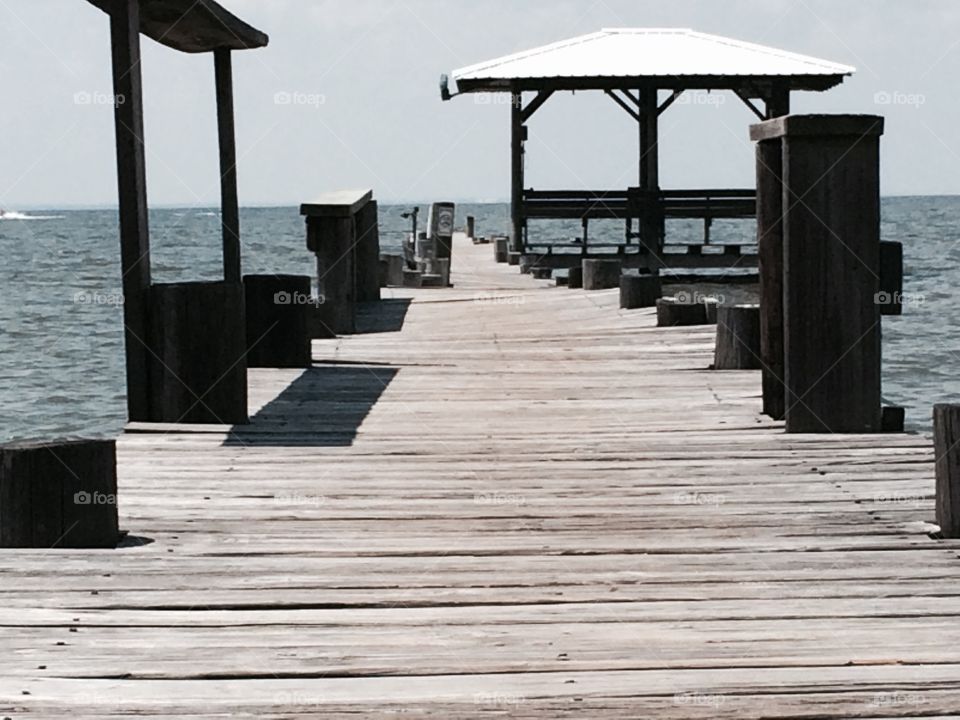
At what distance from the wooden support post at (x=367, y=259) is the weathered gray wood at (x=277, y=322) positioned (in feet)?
19.1

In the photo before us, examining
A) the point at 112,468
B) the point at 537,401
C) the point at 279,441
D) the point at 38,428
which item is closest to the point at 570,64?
the point at 38,428

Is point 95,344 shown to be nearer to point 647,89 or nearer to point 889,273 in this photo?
point 647,89

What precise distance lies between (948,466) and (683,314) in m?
7.19

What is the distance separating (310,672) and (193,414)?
159 inches

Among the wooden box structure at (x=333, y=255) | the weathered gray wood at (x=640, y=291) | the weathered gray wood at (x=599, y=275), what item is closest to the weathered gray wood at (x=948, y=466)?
the wooden box structure at (x=333, y=255)

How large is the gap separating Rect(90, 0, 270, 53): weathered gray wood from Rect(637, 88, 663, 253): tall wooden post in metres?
13.6

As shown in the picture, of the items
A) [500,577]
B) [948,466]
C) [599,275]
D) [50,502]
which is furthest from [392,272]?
[500,577]

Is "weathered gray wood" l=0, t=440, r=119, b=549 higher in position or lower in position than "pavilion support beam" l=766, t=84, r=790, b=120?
lower

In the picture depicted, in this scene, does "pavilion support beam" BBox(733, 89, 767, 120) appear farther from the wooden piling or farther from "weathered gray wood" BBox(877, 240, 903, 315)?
"weathered gray wood" BBox(877, 240, 903, 315)

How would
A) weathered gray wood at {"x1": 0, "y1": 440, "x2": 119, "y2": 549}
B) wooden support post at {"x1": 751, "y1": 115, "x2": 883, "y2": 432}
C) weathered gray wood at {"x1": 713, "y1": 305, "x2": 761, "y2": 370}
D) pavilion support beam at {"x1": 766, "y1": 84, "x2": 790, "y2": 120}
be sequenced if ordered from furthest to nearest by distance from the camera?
1. pavilion support beam at {"x1": 766, "y1": 84, "x2": 790, "y2": 120}
2. weathered gray wood at {"x1": 713, "y1": 305, "x2": 761, "y2": 370}
3. wooden support post at {"x1": 751, "y1": 115, "x2": 883, "y2": 432}
4. weathered gray wood at {"x1": 0, "y1": 440, "x2": 119, "y2": 549}

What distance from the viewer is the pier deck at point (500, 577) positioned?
148 inches

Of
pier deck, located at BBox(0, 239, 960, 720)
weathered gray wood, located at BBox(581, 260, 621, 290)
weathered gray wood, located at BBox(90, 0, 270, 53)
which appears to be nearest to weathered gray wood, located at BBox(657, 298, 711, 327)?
weathered gray wood, located at BBox(90, 0, 270, 53)

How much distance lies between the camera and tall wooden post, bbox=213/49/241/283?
10.4 metres

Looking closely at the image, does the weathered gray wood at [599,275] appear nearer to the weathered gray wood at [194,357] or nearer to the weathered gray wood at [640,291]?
the weathered gray wood at [640,291]
